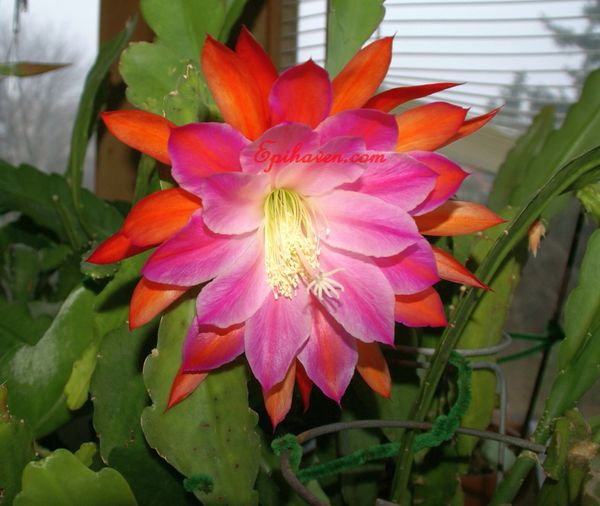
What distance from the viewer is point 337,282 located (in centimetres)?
46

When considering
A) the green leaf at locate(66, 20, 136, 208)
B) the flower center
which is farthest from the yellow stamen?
the green leaf at locate(66, 20, 136, 208)

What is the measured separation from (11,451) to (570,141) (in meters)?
0.64

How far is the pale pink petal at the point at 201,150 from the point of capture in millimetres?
389

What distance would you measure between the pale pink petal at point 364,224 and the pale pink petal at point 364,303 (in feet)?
0.05

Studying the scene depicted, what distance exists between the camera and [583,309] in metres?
0.56

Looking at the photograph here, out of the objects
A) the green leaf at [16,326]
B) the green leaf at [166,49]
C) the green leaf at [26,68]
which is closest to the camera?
the green leaf at [166,49]

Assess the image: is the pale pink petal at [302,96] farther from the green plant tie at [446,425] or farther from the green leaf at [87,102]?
the green leaf at [87,102]

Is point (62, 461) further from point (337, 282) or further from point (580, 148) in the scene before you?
point (580, 148)

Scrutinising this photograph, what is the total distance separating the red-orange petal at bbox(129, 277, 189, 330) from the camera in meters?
0.45

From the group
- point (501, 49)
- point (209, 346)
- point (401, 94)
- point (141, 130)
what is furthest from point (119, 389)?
point (501, 49)

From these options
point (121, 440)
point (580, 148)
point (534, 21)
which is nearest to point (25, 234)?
point (121, 440)

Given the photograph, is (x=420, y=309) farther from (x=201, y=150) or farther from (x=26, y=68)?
(x=26, y=68)

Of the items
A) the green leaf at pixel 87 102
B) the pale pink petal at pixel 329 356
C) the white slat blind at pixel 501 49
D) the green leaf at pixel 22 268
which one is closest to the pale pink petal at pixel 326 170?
the pale pink petal at pixel 329 356

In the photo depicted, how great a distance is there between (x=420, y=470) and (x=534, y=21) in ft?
5.00
